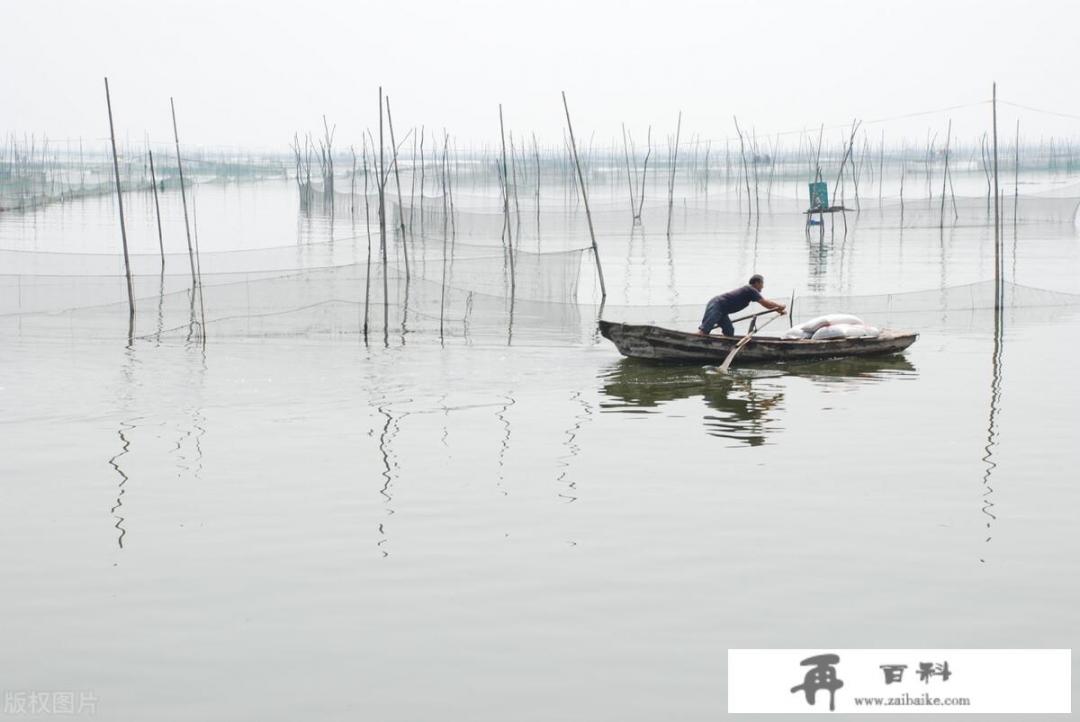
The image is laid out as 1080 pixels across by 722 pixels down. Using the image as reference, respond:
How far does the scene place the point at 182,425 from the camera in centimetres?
1213

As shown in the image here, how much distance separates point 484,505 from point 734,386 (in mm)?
5917

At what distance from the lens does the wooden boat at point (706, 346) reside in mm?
15344

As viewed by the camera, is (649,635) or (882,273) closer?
(649,635)

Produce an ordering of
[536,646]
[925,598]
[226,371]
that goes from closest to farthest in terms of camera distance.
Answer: [536,646], [925,598], [226,371]

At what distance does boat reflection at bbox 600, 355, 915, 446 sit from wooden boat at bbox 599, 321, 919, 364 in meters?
0.12

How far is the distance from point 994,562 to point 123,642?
4772 millimetres

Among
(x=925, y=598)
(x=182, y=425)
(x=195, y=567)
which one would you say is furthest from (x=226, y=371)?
(x=925, y=598)

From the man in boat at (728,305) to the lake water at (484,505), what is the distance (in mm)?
688

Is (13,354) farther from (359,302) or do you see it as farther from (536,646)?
(536,646)
